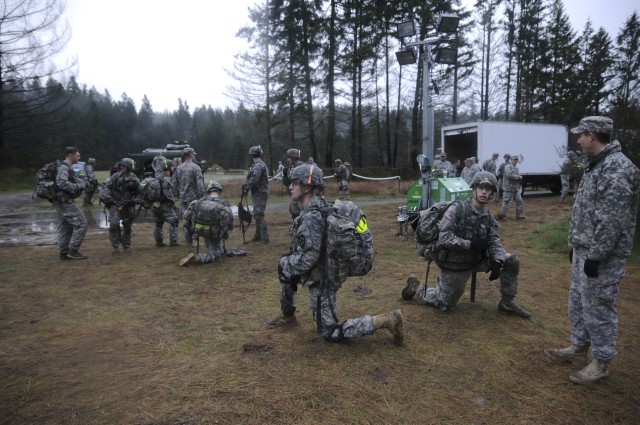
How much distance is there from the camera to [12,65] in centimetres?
2447

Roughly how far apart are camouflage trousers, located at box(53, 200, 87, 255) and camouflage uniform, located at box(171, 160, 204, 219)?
1930 millimetres

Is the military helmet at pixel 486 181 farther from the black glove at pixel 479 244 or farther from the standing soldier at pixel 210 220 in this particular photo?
the standing soldier at pixel 210 220

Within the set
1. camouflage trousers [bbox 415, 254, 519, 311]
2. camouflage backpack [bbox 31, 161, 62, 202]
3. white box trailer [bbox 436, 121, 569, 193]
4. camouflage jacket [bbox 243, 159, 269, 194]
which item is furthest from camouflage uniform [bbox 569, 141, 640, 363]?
white box trailer [bbox 436, 121, 569, 193]

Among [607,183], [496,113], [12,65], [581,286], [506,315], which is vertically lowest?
[506,315]

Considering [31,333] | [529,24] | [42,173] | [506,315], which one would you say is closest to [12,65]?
[42,173]

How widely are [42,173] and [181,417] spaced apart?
6546 millimetres

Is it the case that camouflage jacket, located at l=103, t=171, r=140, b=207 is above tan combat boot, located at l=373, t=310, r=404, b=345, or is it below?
above

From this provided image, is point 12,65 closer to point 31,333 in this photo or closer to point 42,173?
point 42,173

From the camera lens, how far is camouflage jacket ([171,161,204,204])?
8.45 m

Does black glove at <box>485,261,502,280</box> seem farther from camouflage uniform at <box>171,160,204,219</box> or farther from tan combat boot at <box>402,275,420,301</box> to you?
camouflage uniform at <box>171,160,204,219</box>

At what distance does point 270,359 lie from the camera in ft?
12.1

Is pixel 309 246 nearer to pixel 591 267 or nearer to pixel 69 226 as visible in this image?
pixel 591 267

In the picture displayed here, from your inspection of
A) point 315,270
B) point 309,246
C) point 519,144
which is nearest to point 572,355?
point 315,270

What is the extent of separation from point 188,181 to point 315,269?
18.4ft
